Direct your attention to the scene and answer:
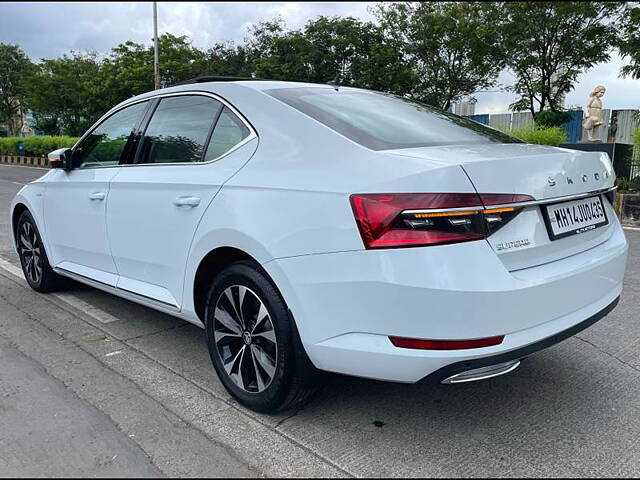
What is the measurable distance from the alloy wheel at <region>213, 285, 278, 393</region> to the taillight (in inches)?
28.5

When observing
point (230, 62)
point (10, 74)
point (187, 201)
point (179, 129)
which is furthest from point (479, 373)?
point (10, 74)

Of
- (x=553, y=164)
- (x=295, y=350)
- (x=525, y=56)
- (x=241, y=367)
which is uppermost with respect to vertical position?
(x=525, y=56)

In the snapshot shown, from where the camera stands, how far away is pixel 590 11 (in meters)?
17.6

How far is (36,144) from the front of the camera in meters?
32.8

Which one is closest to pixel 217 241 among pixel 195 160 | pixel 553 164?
pixel 195 160

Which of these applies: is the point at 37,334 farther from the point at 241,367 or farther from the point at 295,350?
the point at 295,350

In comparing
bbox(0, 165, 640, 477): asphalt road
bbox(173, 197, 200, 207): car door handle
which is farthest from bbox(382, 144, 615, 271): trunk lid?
bbox(173, 197, 200, 207): car door handle

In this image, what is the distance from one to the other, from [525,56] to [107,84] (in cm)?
2279

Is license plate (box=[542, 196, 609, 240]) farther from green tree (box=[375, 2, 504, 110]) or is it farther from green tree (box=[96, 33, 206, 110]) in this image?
green tree (box=[96, 33, 206, 110])

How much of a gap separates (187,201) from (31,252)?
2709mm

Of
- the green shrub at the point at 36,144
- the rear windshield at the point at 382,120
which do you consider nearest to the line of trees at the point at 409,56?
the green shrub at the point at 36,144

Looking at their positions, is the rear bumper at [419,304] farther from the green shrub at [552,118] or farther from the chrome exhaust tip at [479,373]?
the green shrub at [552,118]

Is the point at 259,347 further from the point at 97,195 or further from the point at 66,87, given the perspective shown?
the point at 66,87

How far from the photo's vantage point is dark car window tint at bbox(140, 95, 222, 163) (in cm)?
312
